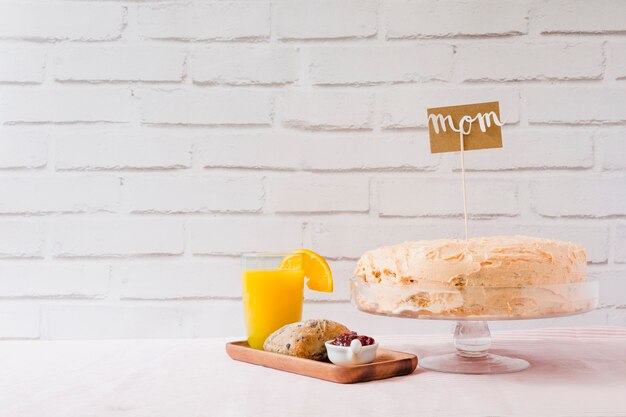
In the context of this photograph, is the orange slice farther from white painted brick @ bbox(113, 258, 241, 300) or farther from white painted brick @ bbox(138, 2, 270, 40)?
white painted brick @ bbox(138, 2, 270, 40)

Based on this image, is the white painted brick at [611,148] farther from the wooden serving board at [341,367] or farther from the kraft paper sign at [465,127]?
the wooden serving board at [341,367]

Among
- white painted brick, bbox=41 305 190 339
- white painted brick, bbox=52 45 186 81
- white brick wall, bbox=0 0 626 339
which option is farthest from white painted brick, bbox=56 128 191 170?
white painted brick, bbox=41 305 190 339

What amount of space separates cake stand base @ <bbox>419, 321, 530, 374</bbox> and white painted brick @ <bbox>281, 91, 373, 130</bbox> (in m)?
0.66

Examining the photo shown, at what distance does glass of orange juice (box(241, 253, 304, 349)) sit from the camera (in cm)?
137

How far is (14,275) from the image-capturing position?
1742 millimetres

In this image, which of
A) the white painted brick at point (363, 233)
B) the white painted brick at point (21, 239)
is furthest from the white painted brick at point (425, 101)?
the white painted brick at point (21, 239)

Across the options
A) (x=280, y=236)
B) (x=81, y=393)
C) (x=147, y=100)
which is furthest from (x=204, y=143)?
(x=81, y=393)

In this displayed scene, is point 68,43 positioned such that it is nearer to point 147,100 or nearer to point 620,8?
point 147,100

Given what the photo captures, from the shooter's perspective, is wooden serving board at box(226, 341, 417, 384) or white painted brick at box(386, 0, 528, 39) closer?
wooden serving board at box(226, 341, 417, 384)

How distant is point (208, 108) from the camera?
1.75 meters

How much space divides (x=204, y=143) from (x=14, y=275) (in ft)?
1.86

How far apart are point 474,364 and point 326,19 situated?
94cm

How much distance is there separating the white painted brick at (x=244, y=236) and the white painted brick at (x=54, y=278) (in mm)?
245

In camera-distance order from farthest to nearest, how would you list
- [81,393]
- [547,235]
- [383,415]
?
[547,235] → [81,393] → [383,415]
